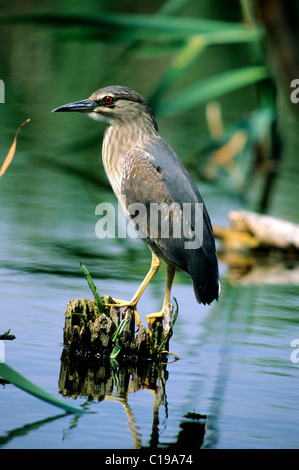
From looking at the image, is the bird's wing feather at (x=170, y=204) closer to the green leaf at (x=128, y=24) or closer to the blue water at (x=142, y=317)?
the blue water at (x=142, y=317)

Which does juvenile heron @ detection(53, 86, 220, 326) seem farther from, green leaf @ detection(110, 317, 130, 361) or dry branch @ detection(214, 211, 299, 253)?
dry branch @ detection(214, 211, 299, 253)

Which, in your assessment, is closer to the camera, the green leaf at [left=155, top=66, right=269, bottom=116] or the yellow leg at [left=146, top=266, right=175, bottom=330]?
the yellow leg at [left=146, top=266, right=175, bottom=330]

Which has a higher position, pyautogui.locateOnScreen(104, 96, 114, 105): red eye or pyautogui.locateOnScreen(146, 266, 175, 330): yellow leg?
pyautogui.locateOnScreen(104, 96, 114, 105): red eye

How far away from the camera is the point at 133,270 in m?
6.86

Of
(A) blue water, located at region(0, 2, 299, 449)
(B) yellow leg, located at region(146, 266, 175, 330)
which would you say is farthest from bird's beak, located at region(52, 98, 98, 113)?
(A) blue water, located at region(0, 2, 299, 449)

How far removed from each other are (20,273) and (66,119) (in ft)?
23.2

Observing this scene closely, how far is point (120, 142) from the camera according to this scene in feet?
17.6

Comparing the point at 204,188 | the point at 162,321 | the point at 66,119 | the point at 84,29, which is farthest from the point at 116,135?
the point at 66,119

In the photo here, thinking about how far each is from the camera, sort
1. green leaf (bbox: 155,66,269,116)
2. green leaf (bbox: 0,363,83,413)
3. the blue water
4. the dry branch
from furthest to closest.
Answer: green leaf (bbox: 155,66,269,116) < the dry branch < the blue water < green leaf (bbox: 0,363,83,413)

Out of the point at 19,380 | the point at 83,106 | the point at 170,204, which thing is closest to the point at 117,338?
the point at 170,204

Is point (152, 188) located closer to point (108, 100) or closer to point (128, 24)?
point (108, 100)

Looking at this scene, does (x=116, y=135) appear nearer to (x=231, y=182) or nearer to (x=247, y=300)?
(x=247, y=300)

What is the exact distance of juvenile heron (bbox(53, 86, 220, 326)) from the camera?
16.2 ft

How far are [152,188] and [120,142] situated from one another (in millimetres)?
461
